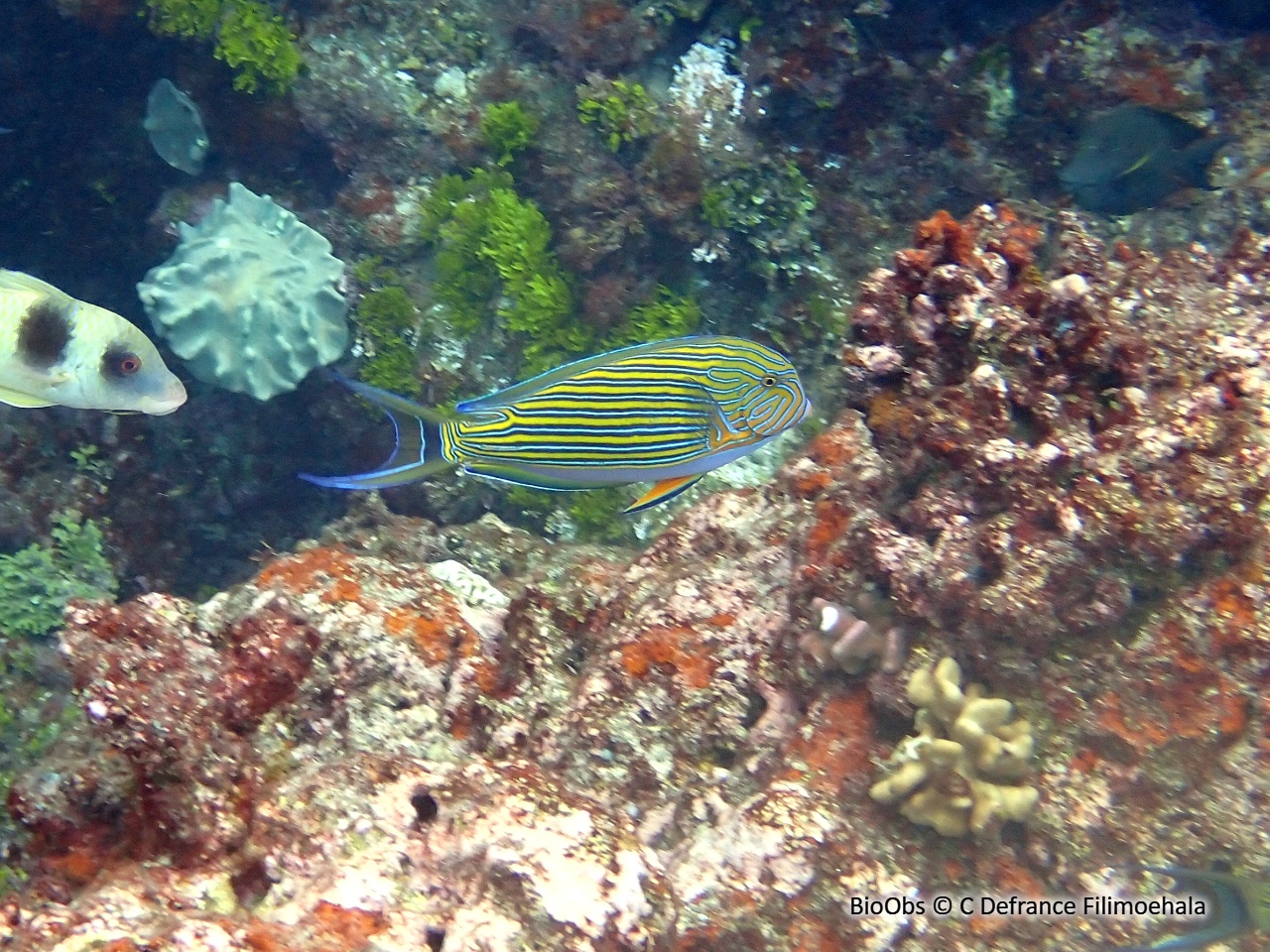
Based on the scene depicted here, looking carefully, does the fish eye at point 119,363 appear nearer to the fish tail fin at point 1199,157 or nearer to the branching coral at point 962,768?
the branching coral at point 962,768

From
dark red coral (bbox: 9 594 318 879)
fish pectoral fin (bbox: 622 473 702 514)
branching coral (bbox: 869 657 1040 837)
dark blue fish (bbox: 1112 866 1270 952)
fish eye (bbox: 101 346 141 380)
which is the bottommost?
dark red coral (bbox: 9 594 318 879)

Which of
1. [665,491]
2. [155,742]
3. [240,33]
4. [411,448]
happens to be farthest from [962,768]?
[240,33]

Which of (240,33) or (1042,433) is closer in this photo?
(1042,433)

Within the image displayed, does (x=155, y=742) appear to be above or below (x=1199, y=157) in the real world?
below

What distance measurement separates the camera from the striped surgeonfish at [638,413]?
9.34 ft

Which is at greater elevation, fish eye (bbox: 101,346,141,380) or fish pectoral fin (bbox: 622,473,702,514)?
fish pectoral fin (bbox: 622,473,702,514)

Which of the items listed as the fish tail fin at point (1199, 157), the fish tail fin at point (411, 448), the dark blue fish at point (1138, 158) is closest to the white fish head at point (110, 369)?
the fish tail fin at point (411, 448)

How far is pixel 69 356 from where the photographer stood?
10.0 feet

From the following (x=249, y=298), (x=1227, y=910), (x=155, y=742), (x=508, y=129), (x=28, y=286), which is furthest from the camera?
(x=508, y=129)

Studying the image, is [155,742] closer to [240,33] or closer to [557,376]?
[557,376]

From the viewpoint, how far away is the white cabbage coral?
18.2 feet

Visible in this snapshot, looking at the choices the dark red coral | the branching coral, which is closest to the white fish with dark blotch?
the dark red coral

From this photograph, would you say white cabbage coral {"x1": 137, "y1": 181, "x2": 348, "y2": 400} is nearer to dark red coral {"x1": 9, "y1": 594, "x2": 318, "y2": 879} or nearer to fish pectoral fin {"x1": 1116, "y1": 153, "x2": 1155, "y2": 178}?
dark red coral {"x1": 9, "y1": 594, "x2": 318, "y2": 879}

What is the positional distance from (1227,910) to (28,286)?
4.47 meters
